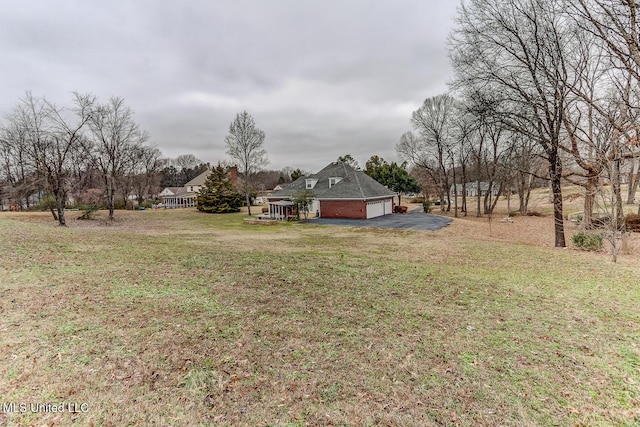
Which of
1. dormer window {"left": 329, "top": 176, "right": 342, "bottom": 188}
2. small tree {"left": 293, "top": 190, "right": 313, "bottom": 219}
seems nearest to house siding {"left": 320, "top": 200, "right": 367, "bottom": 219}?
small tree {"left": 293, "top": 190, "right": 313, "bottom": 219}

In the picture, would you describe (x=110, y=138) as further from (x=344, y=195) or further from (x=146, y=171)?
(x=146, y=171)

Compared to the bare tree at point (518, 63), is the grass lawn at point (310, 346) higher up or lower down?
lower down

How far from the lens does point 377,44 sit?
1524 centimetres

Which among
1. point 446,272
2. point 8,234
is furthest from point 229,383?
point 8,234

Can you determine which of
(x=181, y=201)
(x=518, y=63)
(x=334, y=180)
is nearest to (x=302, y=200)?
(x=334, y=180)

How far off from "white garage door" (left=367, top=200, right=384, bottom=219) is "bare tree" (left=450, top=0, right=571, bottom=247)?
54.0 ft

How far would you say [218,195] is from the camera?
4103 centimetres

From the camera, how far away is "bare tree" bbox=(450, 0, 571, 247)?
12.0 metres

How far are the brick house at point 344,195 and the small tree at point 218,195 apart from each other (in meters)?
8.68

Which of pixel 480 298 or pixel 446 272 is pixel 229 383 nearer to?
pixel 480 298

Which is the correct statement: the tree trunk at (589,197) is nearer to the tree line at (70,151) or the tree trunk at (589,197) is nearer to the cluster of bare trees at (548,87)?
the cluster of bare trees at (548,87)

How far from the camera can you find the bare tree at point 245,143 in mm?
34312

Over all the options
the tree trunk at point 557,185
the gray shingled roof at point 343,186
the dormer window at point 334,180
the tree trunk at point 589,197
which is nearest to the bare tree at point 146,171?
the gray shingled roof at point 343,186

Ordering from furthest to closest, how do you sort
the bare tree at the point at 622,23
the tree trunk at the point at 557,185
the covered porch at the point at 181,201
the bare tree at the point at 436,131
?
the covered porch at the point at 181,201
the bare tree at the point at 436,131
the tree trunk at the point at 557,185
the bare tree at the point at 622,23
